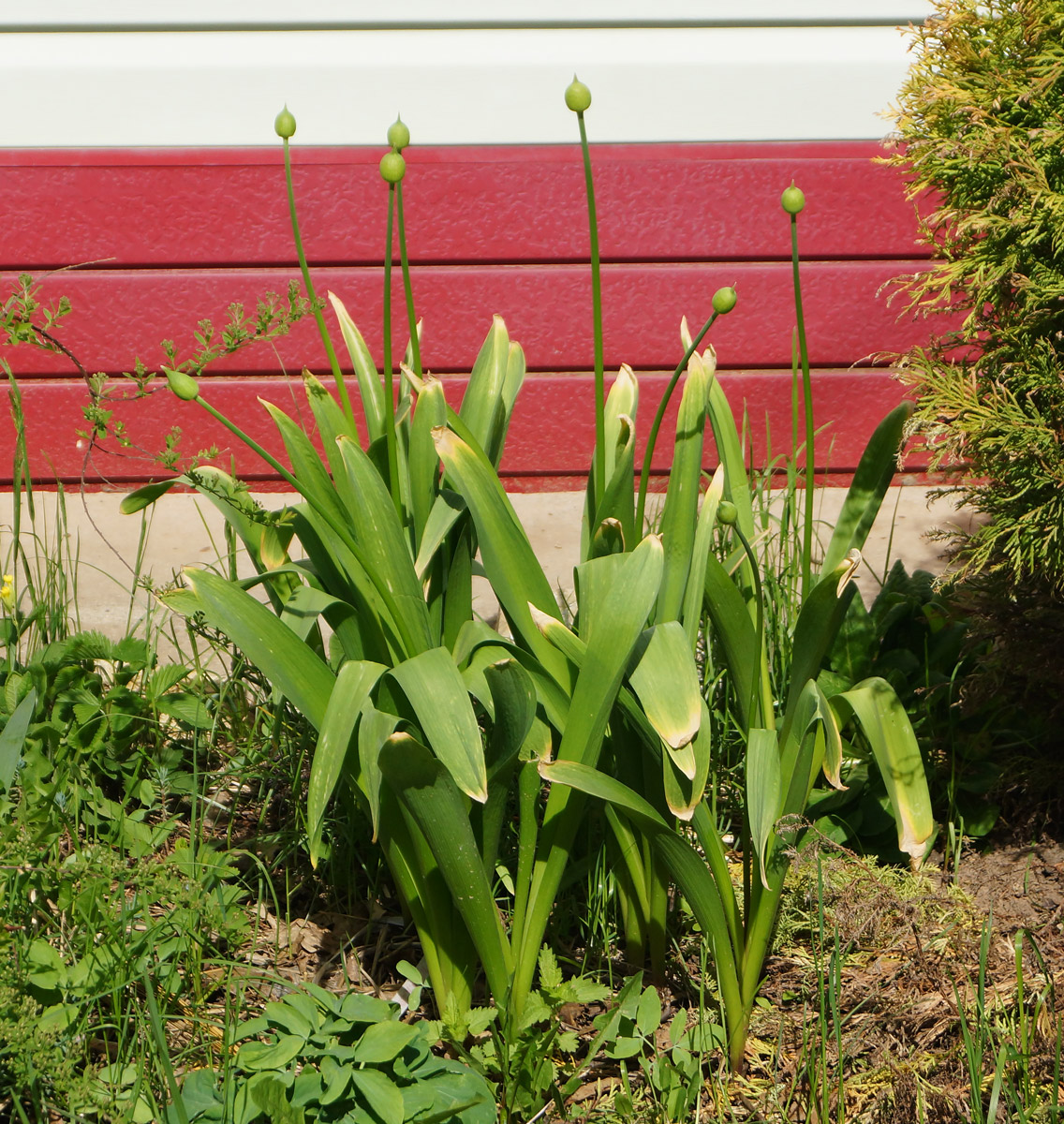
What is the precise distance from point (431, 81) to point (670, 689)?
2.58 metres

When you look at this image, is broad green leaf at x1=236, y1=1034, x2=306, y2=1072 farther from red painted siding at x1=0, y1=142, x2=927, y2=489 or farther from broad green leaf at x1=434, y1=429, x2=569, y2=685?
red painted siding at x1=0, y1=142, x2=927, y2=489

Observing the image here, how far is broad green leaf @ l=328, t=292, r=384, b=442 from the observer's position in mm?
1753

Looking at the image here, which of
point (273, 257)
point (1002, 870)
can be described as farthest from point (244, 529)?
point (273, 257)

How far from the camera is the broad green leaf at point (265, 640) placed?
1.47m

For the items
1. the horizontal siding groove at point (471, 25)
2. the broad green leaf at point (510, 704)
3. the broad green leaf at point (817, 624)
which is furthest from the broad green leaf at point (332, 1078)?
the horizontal siding groove at point (471, 25)

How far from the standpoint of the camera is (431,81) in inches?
131

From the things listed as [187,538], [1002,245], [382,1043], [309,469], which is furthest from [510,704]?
[187,538]

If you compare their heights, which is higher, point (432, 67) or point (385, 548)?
point (432, 67)

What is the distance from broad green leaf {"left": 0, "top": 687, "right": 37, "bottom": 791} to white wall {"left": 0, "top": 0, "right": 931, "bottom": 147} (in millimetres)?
2301

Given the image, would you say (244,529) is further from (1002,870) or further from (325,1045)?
(1002,870)

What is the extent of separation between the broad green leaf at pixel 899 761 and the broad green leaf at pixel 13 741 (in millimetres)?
1191

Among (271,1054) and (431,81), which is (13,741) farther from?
(431,81)

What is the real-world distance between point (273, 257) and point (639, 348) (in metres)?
1.20

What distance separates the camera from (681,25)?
3328 mm
